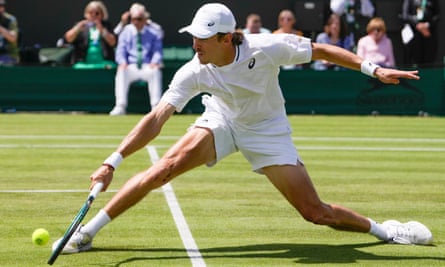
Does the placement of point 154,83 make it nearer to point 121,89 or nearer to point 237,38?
point 121,89

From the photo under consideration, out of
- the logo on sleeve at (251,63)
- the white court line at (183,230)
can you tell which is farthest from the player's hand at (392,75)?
the white court line at (183,230)

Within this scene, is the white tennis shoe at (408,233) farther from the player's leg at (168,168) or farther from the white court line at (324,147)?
the white court line at (324,147)

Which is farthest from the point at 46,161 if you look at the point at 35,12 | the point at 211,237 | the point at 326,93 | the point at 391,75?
the point at 35,12

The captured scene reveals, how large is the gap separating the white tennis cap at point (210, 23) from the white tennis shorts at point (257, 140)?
0.85 metres

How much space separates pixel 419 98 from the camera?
71.9ft

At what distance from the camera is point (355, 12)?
24500mm

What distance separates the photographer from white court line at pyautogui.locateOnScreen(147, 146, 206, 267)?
315 inches

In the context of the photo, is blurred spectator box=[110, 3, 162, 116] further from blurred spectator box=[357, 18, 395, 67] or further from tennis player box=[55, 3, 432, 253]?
tennis player box=[55, 3, 432, 253]

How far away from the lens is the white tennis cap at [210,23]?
7.97 metres

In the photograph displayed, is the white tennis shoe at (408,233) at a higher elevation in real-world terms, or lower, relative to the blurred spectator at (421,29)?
higher

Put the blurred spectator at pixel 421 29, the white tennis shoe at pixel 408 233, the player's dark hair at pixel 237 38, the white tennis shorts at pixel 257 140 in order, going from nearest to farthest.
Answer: the player's dark hair at pixel 237 38
the white tennis shorts at pixel 257 140
the white tennis shoe at pixel 408 233
the blurred spectator at pixel 421 29

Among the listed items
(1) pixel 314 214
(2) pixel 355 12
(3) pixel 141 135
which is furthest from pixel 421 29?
(3) pixel 141 135

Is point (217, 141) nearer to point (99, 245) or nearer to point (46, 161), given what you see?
point (99, 245)

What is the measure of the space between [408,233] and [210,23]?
94.5 inches
